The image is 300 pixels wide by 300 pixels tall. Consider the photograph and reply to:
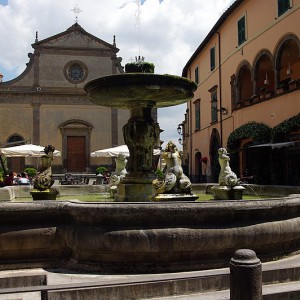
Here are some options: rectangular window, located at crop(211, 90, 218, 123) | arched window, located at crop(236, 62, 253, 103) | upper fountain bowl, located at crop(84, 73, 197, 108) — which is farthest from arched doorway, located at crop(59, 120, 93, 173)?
upper fountain bowl, located at crop(84, 73, 197, 108)

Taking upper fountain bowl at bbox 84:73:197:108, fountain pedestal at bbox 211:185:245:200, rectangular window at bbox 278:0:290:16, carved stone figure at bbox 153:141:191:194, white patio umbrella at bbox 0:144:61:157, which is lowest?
fountain pedestal at bbox 211:185:245:200

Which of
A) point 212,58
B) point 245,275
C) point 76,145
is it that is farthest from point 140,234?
point 76,145

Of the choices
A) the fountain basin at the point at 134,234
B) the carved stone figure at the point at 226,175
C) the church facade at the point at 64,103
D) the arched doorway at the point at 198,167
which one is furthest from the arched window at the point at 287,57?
the church facade at the point at 64,103

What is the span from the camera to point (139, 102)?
833 centimetres

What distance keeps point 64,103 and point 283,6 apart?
2192 cm

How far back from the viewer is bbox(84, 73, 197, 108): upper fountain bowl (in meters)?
7.08

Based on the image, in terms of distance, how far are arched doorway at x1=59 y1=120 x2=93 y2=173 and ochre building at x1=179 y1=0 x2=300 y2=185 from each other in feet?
33.7

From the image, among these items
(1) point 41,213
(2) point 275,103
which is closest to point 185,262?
(1) point 41,213

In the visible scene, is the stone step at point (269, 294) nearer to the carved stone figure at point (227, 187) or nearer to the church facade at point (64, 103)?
the carved stone figure at point (227, 187)

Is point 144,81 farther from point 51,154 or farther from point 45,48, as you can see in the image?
point 45,48

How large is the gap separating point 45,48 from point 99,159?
421 inches

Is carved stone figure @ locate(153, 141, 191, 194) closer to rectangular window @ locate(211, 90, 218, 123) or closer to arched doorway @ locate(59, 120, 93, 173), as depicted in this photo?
rectangular window @ locate(211, 90, 218, 123)

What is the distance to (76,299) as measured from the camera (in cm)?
395

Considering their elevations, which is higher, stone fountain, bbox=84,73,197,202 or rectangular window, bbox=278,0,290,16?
rectangular window, bbox=278,0,290,16
